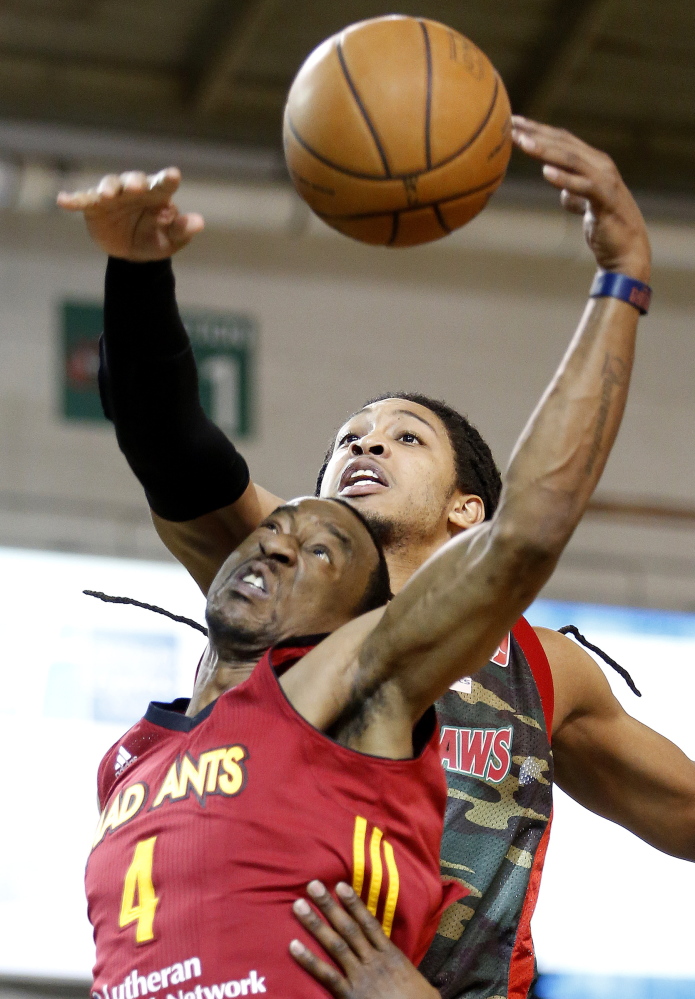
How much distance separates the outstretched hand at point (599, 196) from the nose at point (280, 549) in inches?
27.7

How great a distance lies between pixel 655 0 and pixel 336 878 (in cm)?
658

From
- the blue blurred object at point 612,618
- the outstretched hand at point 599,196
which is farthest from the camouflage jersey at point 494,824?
the blue blurred object at point 612,618

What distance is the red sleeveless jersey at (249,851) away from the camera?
6.65 feet

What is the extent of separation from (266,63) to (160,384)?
595 centimetres

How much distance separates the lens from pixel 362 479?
2.89 metres

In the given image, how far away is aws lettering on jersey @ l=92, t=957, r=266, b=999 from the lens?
2.01 meters

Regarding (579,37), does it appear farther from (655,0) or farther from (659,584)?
(659,584)

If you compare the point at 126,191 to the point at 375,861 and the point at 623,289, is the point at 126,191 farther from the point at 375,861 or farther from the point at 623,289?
the point at 375,861

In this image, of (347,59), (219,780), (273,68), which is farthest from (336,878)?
(273,68)

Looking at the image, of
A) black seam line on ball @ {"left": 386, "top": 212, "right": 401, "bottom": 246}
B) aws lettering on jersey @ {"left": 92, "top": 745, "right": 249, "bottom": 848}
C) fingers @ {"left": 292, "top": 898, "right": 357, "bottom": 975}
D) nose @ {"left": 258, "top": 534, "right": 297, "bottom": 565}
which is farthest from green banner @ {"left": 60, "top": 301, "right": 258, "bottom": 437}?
fingers @ {"left": 292, "top": 898, "right": 357, "bottom": 975}

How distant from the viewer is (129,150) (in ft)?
26.6

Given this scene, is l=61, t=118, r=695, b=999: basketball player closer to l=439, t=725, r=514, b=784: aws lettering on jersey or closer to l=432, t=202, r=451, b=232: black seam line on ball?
l=439, t=725, r=514, b=784: aws lettering on jersey

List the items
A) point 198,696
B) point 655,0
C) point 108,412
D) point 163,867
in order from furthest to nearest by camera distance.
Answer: point 655,0 → point 108,412 → point 198,696 → point 163,867

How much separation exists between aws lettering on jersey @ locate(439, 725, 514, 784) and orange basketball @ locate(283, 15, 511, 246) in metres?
1.01
